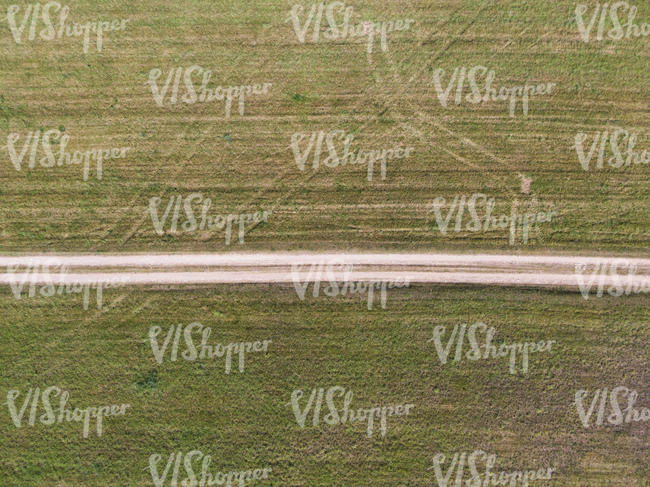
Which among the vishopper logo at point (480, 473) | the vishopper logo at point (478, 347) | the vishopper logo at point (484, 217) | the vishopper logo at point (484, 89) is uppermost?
the vishopper logo at point (484, 89)

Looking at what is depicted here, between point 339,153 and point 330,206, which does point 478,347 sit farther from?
point 339,153

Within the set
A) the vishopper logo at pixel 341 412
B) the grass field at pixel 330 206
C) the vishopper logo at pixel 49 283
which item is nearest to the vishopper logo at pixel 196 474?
the grass field at pixel 330 206

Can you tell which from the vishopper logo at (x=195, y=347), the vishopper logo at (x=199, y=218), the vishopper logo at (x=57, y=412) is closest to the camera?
the vishopper logo at (x=57, y=412)

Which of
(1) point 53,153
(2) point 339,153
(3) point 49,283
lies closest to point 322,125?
(2) point 339,153

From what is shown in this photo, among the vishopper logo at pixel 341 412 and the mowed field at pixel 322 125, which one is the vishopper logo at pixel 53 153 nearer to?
the mowed field at pixel 322 125

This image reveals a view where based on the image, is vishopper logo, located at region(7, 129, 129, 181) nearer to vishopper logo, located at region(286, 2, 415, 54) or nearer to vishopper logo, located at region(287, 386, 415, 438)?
vishopper logo, located at region(286, 2, 415, 54)

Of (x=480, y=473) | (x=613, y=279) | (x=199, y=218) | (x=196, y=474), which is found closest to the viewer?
(x=196, y=474)
